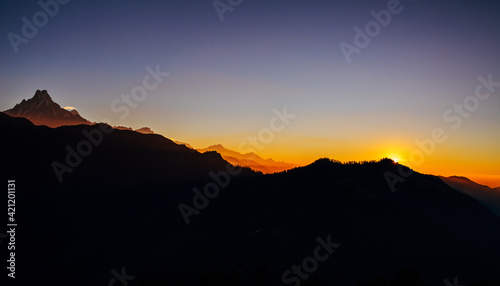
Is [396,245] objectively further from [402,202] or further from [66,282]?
[66,282]

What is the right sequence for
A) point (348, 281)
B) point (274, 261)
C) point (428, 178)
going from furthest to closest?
point (428, 178) → point (274, 261) → point (348, 281)

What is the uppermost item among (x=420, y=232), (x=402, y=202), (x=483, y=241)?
(x=402, y=202)

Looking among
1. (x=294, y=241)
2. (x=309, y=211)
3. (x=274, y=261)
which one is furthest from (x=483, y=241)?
(x=274, y=261)

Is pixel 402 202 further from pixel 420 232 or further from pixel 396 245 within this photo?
pixel 396 245

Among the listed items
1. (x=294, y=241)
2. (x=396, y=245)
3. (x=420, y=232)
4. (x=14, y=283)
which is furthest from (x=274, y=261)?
(x=14, y=283)

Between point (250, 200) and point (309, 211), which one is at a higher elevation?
point (250, 200)

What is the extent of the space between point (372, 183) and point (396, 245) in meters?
39.8

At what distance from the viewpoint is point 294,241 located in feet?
414

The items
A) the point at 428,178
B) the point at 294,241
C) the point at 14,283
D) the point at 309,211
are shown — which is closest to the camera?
the point at 294,241

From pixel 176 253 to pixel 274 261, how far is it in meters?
51.4

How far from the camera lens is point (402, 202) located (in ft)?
512

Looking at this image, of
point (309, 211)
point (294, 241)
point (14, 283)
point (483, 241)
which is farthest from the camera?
point (14, 283)

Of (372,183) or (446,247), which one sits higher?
(372,183)

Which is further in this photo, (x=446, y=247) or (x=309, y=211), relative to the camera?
(x=309, y=211)
